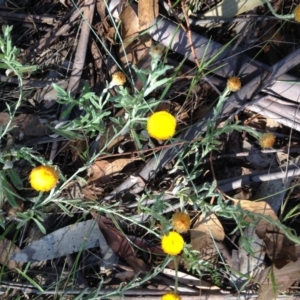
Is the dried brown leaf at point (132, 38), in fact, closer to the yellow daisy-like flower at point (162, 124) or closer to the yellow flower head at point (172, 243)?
the yellow daisy-like flower at point (162, 124)

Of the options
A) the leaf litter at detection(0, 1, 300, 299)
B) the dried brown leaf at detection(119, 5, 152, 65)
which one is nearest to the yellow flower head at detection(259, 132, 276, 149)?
the leaf litter at detection(0, 1, 300, 299)

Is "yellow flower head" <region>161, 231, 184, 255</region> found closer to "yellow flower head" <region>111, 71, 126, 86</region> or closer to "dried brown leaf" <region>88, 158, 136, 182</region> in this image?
"dried brown leaf" <region>88, 158, 136, 182</region>

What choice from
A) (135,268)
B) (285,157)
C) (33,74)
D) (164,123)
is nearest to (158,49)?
(164,123)

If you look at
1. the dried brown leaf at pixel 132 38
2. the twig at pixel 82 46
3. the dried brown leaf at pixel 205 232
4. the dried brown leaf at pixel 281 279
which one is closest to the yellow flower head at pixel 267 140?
the dried brown leaf at pixel 205 232

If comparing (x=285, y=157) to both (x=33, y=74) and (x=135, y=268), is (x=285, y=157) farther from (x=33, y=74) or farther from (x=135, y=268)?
(x=33, y=74)

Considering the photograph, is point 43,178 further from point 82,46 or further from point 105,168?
point 82,46

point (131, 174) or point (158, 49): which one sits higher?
point (158, 49)
